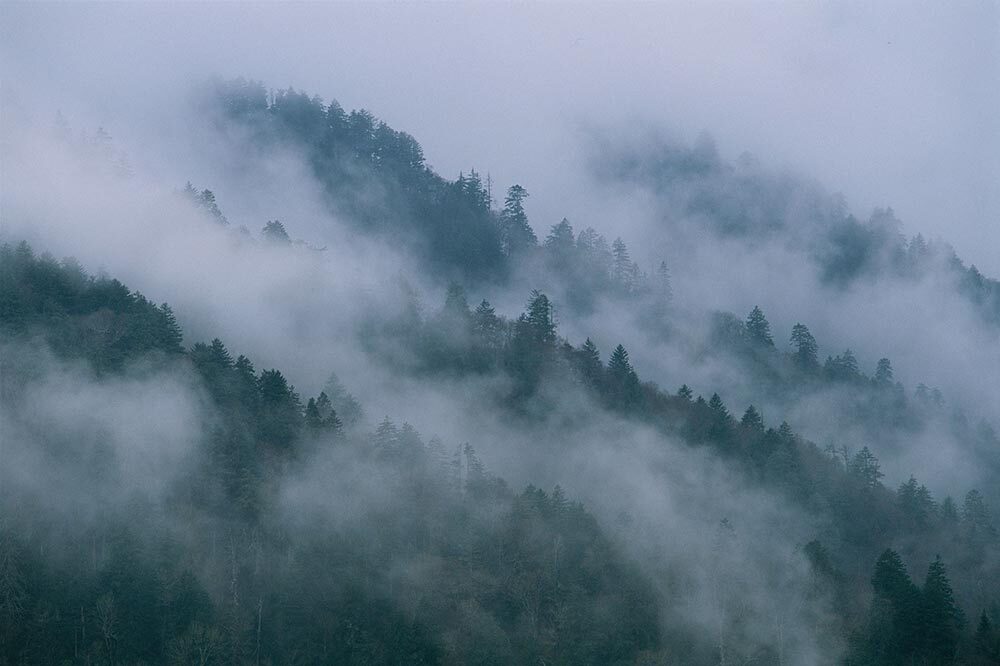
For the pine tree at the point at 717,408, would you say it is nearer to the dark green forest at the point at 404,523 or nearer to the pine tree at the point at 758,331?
the dark green forest at the point at 404,523

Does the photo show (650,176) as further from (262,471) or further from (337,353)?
(262,471)

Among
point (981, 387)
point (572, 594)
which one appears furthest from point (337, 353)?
point (981, 387)

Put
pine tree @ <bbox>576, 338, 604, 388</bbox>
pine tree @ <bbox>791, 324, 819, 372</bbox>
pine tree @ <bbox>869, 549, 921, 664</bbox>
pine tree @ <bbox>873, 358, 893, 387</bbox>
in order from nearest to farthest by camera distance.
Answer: pine tree @ <bbox>869, 549, 921, 664</bbox> → pine tree @ <bbox>576, 338, 604, 388</bbox> → pine tree @ <bbox>791, 324, 819, 372</bbox> → pine tree @ <bbox>873, 358, 893, 387</bbox>

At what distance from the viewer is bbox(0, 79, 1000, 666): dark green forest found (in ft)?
230

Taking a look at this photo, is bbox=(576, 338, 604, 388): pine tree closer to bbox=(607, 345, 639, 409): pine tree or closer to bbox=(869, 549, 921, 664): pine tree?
bbox=(607, 345, 639, 409): pine tree

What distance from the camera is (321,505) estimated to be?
79.1 meters

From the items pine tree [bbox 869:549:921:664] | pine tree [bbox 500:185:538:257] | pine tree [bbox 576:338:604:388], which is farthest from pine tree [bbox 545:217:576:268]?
pine tree [bbox 869:549:921:664]

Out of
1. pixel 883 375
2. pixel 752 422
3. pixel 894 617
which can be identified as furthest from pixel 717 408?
pixel 883 375

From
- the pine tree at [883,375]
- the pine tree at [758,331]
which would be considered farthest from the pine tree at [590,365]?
the pine tree at [883,375]

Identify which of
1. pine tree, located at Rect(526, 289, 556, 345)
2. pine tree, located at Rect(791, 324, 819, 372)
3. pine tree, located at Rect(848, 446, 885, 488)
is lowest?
pine tree, located at Rect(848, 446, 885, 488)

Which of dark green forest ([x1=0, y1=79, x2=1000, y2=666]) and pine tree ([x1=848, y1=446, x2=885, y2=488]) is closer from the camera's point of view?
dark green forest ([x1=0, y1=79, x2=1000, y2=666])

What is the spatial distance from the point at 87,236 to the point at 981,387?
349 ft

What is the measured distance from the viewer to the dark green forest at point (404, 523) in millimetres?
70000

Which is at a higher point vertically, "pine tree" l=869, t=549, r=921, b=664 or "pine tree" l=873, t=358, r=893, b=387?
"pine tree" l=873, t=358, r=893, b=387
